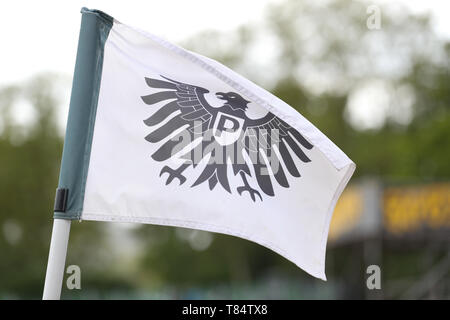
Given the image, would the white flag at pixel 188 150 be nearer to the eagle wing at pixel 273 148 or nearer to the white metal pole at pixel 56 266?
the eagle wing at pixel 273 148

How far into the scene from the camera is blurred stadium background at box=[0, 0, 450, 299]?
30594 millimetres

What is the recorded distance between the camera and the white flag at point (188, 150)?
3791 mm

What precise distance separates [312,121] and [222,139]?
30381mm

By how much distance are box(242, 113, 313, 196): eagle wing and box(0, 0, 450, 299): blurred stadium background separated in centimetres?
2218

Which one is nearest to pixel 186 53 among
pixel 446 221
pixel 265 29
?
pixel 446 221

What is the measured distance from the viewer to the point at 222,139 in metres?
3.98

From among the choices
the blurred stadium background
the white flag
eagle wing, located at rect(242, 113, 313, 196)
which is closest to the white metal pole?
the white flag

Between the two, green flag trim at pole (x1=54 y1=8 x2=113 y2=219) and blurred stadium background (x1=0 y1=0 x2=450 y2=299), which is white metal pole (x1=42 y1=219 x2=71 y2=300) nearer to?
green flag trim at pole (x1=54 y1=8 x2=113 y2=219)

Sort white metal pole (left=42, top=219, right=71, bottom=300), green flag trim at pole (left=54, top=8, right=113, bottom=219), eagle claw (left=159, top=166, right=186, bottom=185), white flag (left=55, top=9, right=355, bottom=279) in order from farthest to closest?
1. eagle claw (left=159, top=166, right=186, bottom=185)
2. white flag (left=55, top=9, right=355, bottom=279)
3. green flag trim at pole (left=54, top=8, right=113, bottom=219)
4. white metal pole (left=42, top=219, right=71, bottom=300)

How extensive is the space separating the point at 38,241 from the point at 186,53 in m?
34.9

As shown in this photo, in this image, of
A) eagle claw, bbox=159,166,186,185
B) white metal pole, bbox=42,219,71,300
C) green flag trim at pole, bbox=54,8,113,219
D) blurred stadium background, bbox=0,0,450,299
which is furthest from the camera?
blurred stadium background, bbox=0,0,450,299

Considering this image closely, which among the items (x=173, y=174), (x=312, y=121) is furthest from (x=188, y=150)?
(x=312, y=121)

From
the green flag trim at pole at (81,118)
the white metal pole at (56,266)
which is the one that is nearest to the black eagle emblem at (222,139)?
the green flag trim at pole at (81,118)

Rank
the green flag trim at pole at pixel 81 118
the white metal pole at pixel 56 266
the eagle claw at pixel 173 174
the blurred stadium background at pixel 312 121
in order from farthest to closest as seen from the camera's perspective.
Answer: the blurred stadium background at pixel 312 121, the eagle claw at pixel 173 174, the green flag trim at pole at pixel 81 118, the white metal pole at pixel 56 266
